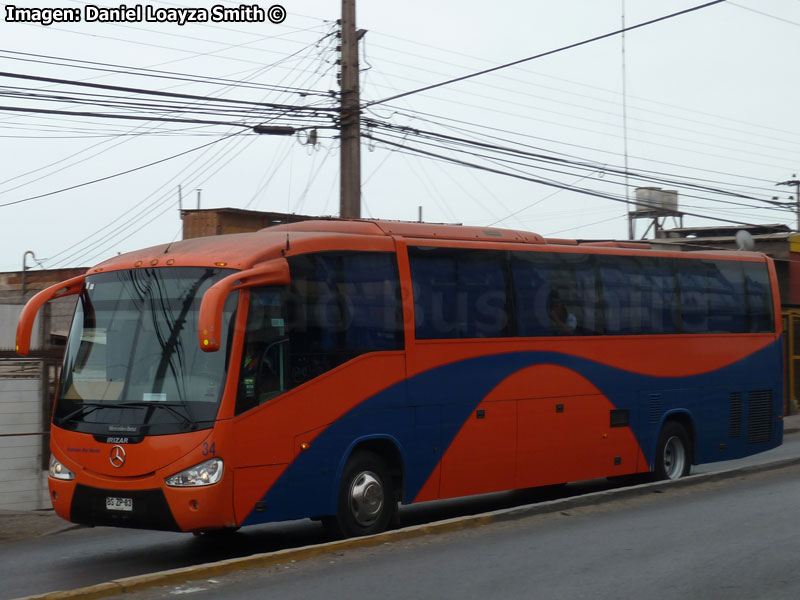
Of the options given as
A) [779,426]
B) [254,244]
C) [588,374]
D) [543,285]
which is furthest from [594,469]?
[254,244]

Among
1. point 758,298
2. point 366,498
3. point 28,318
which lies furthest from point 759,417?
point 28,318

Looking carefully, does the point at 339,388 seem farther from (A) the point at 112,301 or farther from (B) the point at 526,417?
(B) the point at 526,417

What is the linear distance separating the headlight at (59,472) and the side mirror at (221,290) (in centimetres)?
189

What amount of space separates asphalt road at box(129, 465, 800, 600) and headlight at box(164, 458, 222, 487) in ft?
3.70

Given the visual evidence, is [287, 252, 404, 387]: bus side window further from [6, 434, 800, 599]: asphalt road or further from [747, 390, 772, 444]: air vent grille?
[747, 390, 772, 444]: air vent grille

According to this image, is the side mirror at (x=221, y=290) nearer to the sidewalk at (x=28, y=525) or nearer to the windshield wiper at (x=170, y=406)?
the windshield wiper at (x=170, y=406)

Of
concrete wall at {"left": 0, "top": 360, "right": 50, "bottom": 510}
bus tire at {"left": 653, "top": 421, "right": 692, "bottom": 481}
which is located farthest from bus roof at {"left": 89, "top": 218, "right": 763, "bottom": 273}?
concrete wall at {"left": 0, "top": 360, "right": 50, "bottom": 510}

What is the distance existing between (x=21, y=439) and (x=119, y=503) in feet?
18.7

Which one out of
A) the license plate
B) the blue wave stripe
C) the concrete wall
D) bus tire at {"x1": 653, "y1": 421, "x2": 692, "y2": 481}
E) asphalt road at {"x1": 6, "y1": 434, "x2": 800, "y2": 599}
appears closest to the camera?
asphalt road at {"x1": 6, "y1": 434, "x2": 800, "y2": 599}

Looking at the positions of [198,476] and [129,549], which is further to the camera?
[129,549]

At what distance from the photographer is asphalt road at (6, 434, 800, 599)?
900 cm

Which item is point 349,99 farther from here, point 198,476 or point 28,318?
point 198,476

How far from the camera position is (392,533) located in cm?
959

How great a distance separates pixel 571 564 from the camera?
8672mm
